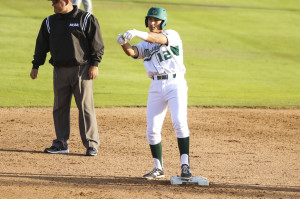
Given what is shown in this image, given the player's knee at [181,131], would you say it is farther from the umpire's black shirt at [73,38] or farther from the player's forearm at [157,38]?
the umpire's black shirt at [73,38]

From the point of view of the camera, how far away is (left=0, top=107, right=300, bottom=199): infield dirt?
6668 millimetres

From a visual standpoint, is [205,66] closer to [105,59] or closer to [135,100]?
[105,59]

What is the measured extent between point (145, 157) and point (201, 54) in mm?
10624

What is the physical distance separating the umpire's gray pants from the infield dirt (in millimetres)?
282

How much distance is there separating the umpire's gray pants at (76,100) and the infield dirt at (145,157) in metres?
0.28

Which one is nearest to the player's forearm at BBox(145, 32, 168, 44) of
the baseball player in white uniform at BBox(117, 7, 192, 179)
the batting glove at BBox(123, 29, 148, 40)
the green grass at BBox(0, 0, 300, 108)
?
the baseball player in white uniform at BBox(117, 7, 192, 179)

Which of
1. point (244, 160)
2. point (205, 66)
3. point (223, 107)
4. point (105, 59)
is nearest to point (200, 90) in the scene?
point (223, 107)

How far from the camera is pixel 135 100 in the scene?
13242 millimetres

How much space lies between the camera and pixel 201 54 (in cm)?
1881

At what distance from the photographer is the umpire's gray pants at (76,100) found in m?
8.48

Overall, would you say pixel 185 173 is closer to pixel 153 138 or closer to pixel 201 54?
pixel 153 138

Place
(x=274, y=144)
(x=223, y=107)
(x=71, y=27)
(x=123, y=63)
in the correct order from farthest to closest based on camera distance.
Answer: (x=123, y=63)
(x=223, y=107)
(x=274, y=144)
(x=71, y=27)

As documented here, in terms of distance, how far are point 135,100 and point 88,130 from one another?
4696 millimetres

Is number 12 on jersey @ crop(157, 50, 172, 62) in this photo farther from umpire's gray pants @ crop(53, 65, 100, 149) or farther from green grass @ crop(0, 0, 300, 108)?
green grass @ crop(0, 0, 300, 108)
